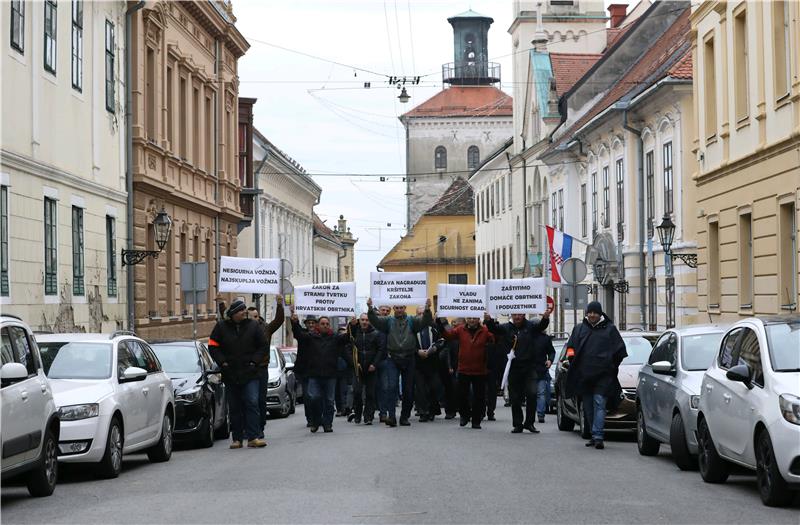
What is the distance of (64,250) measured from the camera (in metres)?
25.5

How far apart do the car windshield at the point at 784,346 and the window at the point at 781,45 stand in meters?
12.5

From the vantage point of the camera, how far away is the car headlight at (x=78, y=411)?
43.5 ft

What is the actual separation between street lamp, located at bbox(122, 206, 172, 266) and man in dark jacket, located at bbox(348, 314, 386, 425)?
8303mm

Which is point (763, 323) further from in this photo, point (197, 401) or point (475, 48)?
point (475, 48)

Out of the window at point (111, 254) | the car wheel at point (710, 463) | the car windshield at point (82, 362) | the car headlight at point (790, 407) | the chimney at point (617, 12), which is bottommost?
the car wheel at point (710, 463)

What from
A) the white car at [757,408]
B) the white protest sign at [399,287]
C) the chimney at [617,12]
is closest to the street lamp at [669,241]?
the white protest sign at [399,287]

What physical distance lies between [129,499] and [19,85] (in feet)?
41.5

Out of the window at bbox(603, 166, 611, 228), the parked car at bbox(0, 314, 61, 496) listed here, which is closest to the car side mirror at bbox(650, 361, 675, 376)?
the parked car at bbox(0, 314, 61, 496)

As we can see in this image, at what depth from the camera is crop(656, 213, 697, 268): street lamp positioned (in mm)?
30469

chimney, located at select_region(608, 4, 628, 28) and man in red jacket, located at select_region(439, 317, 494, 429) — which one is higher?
chimney, located at select_region(608, 4, 628, 28)

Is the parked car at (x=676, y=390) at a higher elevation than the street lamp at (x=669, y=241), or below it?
below

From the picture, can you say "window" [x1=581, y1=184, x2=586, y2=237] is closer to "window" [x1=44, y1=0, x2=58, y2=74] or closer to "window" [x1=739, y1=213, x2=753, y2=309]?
"window" [x1=739, y1=213, x2=753, y2=309]

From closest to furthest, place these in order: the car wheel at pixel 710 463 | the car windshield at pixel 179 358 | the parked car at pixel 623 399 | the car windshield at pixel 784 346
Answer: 1. the car windshield at pixel 784 346
2. the car wheel at pixel 710 463
3. the parked car at pixel 623 399
4. the car windshield at pixel 179 358

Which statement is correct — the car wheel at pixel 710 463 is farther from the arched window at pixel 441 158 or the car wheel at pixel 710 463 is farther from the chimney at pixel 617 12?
the arched window at pixel 441 158
